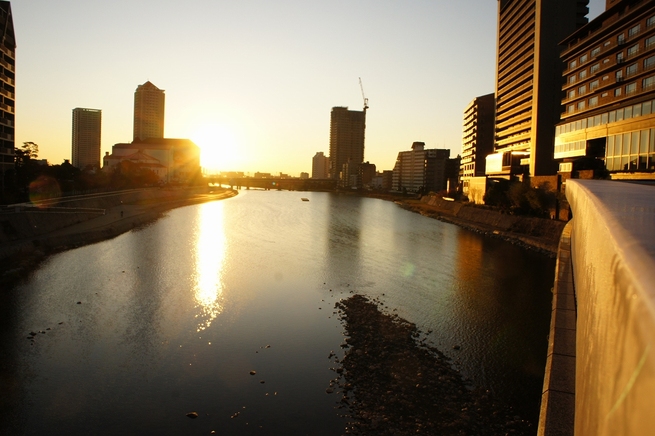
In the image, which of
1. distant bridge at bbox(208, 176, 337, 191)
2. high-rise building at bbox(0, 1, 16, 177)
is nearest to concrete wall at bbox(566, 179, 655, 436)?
high-rise building at bbox(0, 1, 16, 177)

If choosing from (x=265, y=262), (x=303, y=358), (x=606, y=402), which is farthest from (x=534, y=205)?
(x=606, y=402)

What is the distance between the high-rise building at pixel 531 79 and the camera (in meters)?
43.8

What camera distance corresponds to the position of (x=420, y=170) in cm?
11062

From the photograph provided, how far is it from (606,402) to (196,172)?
102 meters

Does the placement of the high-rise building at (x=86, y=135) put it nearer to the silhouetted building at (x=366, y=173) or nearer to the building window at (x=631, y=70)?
the silhouetted building at (x=366, y=173)

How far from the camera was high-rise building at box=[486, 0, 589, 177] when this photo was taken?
43.8 meters

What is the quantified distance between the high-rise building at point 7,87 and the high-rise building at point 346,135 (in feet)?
491

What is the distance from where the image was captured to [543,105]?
4441 centimetres

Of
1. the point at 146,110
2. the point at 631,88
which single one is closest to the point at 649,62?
the point at 631,88

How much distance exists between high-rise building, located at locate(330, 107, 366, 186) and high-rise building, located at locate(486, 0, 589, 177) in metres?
129

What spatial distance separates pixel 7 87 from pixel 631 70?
141 feet

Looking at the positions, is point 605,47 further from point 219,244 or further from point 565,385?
point 565,385

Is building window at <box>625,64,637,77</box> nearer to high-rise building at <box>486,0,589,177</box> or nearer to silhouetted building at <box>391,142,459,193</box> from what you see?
high-rise building at <box>486,0,589,177</box>

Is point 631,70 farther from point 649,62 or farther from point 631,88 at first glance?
point 649,62
